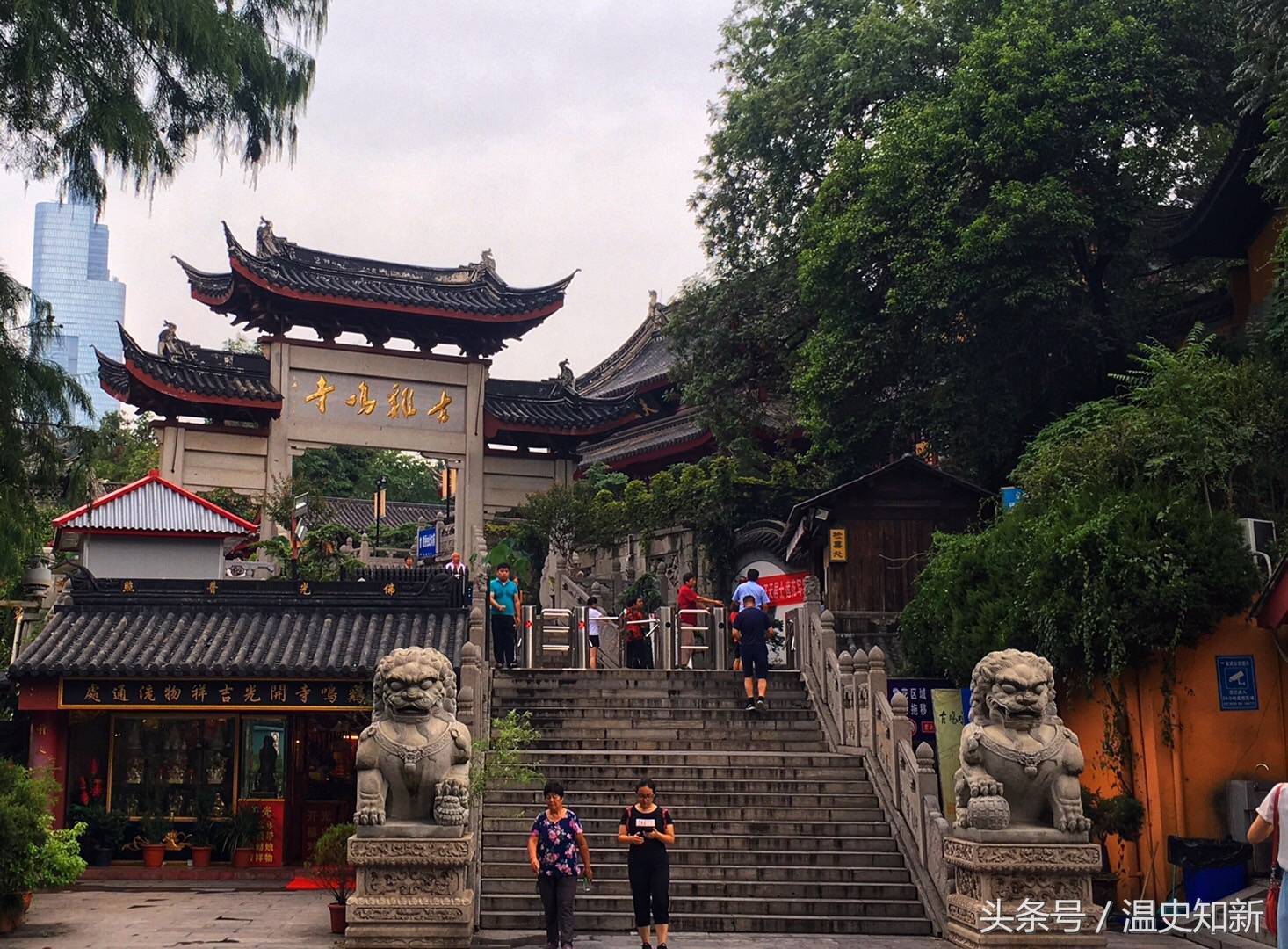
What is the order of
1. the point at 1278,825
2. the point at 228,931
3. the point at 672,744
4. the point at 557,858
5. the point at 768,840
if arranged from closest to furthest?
the point at 1278,825 < the point at 557,858 < the point at 228,931 < the point at 768,840 < the point at 672,744

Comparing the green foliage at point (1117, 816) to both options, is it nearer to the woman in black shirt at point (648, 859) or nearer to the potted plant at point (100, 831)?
the woman in black shirt at point (648, 859)

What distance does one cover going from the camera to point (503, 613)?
1636cm

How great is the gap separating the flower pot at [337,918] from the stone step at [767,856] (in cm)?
135

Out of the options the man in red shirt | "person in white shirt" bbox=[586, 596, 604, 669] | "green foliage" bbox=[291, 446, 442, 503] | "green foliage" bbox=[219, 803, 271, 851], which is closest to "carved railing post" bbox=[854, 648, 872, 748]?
the man in red shirt

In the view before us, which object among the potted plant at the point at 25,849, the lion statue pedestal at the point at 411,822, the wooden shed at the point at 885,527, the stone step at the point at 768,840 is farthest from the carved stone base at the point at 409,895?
the wooden shed at the point at 885,527

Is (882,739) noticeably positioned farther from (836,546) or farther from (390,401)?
(390,401)

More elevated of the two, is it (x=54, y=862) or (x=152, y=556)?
(x=152, y=556)

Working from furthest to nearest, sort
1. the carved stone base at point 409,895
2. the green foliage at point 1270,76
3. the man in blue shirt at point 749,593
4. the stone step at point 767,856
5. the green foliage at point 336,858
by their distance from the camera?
1. the man in blue shirt at point 749,593
2. the green foliage at point 1270,76
3. the stone step at point 767,856
4. the green foliage at point 336,858
5. the carved stone base at point 409,895

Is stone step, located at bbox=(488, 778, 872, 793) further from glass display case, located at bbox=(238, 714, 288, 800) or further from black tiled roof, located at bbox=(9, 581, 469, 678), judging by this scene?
glass display case, located at bbox=(238, 714, 288, 800)

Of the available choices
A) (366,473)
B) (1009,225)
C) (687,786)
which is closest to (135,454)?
(366,473)

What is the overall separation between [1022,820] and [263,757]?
30.9 ft

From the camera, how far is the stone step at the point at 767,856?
12.1 metres

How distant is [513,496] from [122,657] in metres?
13.9

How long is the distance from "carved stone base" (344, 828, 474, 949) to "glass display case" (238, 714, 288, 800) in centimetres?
643
